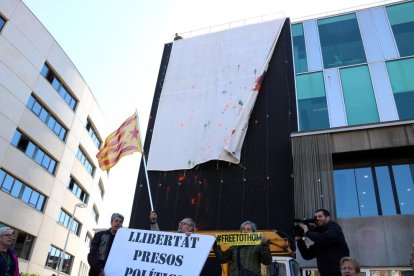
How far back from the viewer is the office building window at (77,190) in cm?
3466

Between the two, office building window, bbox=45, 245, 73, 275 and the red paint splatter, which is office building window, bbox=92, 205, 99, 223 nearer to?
office building window, bbox=45, 245, 73, 275

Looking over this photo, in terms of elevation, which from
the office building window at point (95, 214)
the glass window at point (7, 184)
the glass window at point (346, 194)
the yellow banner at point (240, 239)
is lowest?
the yellow banner at point (240, 239)

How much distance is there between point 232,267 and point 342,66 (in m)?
12.6

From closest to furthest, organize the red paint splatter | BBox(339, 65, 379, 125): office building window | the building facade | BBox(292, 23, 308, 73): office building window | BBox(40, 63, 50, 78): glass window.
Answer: the building facade
BBox(339, 65, 379, 125): office building window
the red paint splatter
BBox(292, 23, 308, 73): office building window
BBox(40, 63, 50, 78): glass window

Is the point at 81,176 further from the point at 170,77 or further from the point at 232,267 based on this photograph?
the point at 232,267

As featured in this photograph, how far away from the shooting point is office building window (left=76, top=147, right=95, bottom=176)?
36603 mm

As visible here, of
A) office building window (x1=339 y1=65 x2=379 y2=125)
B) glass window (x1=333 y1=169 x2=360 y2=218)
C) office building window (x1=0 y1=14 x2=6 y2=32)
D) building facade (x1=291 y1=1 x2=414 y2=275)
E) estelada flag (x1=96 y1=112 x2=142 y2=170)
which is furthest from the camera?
office building window (x1=0 y1=14 x2=6 y2=32)

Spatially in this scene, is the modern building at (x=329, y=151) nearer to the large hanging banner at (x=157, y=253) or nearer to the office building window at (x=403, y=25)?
the office building window at (x=403, y=25)

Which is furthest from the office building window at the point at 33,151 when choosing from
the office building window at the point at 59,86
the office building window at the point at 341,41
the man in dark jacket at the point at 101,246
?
the man in dark jacket at the point at 101,246

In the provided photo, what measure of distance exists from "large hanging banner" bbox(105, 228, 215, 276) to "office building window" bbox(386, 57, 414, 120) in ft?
36.9

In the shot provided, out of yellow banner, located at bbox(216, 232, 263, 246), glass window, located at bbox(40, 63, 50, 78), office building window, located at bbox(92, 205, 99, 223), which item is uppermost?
glass window, located at bbox(40, 63, 50, 78)

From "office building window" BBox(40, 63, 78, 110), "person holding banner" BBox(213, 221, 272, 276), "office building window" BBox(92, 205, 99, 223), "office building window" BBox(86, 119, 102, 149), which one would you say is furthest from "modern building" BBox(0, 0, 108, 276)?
"person holding banner" BBox(213, 221, 272, 276)

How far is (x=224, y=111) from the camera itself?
15.6 m

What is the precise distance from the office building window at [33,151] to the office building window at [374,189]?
2299cm
